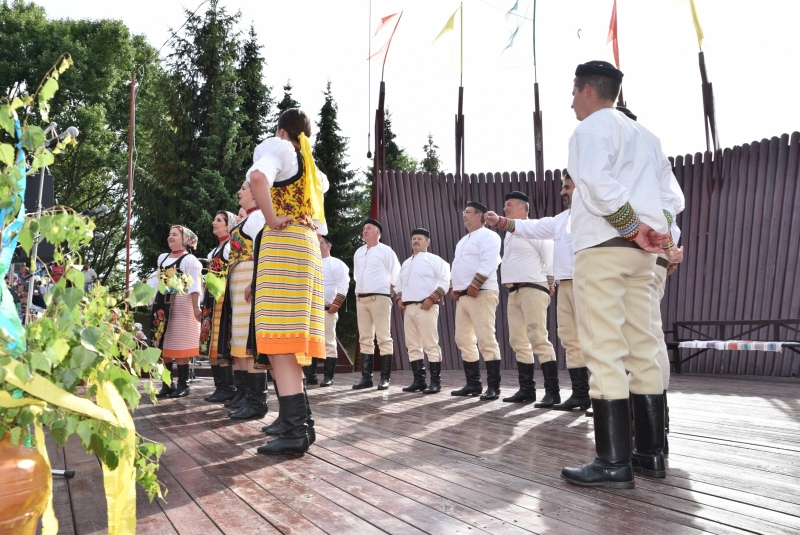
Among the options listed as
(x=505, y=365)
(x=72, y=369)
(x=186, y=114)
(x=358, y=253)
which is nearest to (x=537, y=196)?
(x=505, y=365)

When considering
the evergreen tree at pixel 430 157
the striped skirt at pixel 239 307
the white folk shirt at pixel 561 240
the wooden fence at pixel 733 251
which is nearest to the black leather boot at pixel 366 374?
the wooden fence at pixel 733 251

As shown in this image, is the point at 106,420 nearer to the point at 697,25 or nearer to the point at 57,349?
the point at 57,349

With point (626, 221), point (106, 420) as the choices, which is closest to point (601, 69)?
point (626, 221)

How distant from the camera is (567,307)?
16.6 ft

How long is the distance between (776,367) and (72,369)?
8.46m

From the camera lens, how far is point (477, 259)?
6266 mm

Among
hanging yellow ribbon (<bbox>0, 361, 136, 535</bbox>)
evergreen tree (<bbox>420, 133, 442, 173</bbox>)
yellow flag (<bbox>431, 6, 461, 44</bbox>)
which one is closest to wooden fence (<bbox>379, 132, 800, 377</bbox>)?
yellow flag (<bbox>431, 6, 461, 44</bbox>)

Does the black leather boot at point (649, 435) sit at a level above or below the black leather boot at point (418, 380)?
above

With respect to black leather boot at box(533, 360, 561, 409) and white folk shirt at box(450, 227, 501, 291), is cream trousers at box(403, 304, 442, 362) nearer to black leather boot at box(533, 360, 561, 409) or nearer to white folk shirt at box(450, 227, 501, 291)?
white folk shirt at box(450, 227, 501, 291)

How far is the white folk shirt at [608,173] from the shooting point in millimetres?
2654

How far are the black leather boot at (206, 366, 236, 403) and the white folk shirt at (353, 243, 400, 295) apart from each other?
1971mm

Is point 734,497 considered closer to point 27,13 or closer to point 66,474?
point 66,474

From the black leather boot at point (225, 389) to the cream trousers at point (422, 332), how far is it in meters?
1.87

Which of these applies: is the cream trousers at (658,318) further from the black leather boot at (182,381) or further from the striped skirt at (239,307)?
the black leather boot at (182,381)
